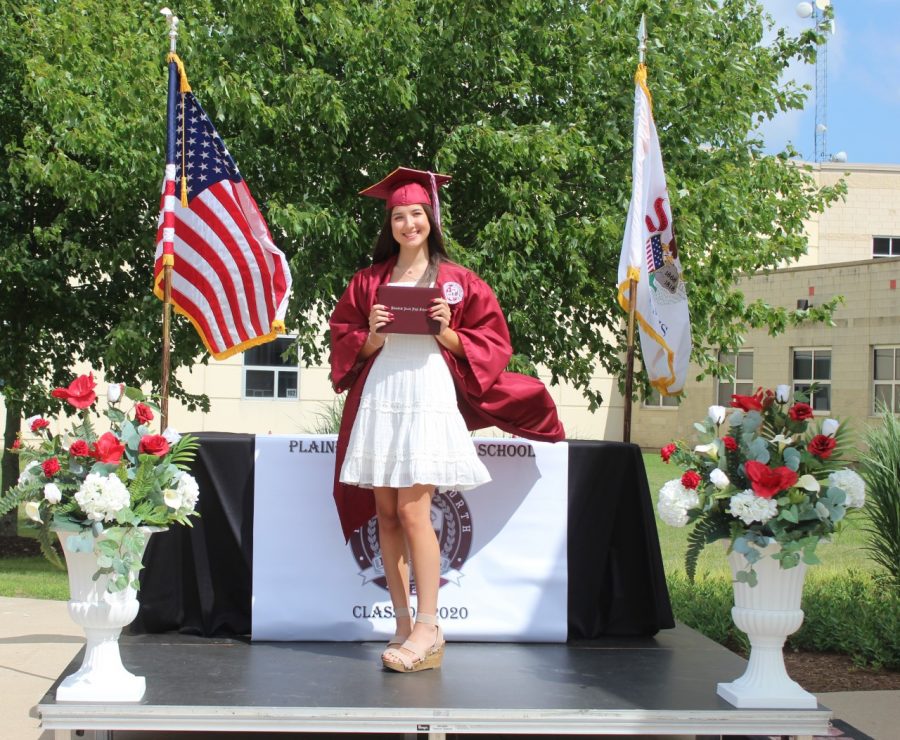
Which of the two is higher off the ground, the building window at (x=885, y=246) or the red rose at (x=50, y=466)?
the building window at (x=885, y=246)

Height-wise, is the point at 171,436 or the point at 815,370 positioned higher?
the point at 815,370

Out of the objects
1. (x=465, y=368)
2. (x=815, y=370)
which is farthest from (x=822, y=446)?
(x=815, y=370)

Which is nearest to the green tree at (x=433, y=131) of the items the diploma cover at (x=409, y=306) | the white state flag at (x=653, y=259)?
the white state flag at (x=653, y=259)

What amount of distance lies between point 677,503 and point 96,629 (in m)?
2.21

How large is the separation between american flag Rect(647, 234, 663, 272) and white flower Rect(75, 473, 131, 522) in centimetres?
364

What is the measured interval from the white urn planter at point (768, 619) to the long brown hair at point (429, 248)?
1.70 m

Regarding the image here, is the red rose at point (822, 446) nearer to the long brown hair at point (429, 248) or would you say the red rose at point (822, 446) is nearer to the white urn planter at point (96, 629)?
the long brown hair at point (429, 248)

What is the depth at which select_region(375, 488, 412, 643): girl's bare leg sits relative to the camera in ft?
15.4

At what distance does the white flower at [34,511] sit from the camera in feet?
13.3

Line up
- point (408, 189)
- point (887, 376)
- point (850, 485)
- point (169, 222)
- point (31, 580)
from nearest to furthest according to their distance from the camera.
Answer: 1. point (850, 485)
2. point (408, 189)
3. point (169, 222)
4. point (31, 580)
5. point (887, 376)

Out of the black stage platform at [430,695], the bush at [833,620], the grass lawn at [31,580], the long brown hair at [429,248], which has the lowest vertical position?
the grass lawn at [31,580]

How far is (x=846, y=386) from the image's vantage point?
2736cm

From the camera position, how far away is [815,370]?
28516mm

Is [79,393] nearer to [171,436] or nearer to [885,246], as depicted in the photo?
[171,436]
